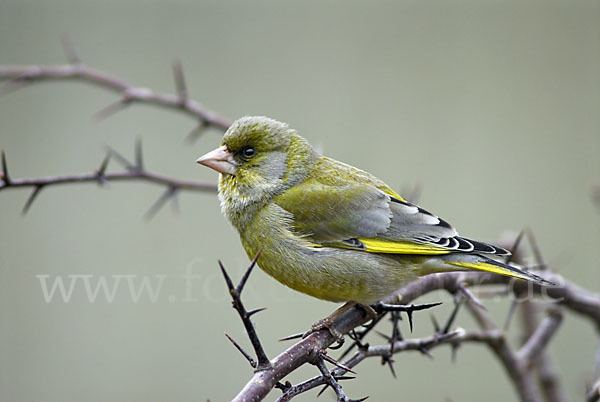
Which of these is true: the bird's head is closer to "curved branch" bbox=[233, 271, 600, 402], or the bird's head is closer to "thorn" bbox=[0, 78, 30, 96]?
"curved branch" bbox=[233, 271, 600, 402]

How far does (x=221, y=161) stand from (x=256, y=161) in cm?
19

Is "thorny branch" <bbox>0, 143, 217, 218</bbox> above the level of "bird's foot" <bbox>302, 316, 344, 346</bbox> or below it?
above

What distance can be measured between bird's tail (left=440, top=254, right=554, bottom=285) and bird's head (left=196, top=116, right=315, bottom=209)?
2.90 feet

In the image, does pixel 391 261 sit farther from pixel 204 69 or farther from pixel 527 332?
pixel 204 69

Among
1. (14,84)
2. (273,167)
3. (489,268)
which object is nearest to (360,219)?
(273,167)

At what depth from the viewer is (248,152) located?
3377 millimetres

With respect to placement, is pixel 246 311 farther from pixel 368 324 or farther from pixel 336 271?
pixel 336 271

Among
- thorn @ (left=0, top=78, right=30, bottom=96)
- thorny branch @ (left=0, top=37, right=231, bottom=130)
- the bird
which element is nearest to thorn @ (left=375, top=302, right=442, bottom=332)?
the bird

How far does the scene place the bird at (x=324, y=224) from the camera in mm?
2947

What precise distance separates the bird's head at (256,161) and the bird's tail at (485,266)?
0.88m

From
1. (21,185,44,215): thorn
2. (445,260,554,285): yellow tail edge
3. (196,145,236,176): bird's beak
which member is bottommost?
(21,185,44,215): thorn

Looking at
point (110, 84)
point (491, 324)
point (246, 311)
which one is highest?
point (110, 84)

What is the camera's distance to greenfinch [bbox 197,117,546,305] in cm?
295

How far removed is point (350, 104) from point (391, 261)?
3308mm
